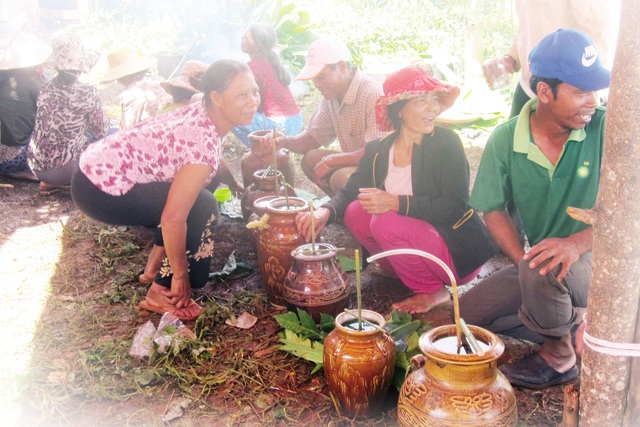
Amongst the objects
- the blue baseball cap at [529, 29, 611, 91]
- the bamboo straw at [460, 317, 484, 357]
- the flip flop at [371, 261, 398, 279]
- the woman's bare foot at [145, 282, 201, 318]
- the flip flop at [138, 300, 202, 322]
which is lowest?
the flip flop at [371, 261, 398, 279]

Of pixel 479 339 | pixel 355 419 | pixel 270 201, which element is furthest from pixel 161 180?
pixel 479 339

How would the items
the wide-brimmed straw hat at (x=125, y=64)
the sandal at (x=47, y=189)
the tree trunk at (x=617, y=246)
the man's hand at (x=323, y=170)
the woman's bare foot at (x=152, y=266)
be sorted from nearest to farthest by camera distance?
the tree trunk at (x=617, y=246) < the woman's bare foot at (x=152, y=266) < the man's hand at (x=323, y=170) < the wide-brimmed straw hat at (x=125, y=64) < the sandal at (x=47, y=189)

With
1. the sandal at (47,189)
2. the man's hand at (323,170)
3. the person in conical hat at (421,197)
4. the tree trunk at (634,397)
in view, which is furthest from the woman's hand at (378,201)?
the sandal at (47,189)

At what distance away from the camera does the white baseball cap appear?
421cm

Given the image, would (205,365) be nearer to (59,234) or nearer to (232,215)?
(232,215)

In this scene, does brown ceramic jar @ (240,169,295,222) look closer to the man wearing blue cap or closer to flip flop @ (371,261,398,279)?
flip flop @ (371,261,398,279)

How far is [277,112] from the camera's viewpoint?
19.2ft

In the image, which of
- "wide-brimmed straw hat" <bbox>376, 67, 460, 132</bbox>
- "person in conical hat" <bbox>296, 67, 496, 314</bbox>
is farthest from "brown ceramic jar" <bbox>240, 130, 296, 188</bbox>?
"wide-brimmed straw hat" <bbox>376, 67, 460, 132</bbox>

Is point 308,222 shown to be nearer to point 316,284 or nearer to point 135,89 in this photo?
point 316,284

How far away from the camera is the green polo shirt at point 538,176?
2760 mm

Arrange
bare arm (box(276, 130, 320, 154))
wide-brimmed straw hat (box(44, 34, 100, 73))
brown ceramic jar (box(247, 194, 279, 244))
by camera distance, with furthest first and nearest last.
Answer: wide-brimmed straw hat (box(44, 34, 100, 73)) < bare arm (box(276, 130, 320, 154)) < brown ceramic jar (box(247, 194, 279, 244))

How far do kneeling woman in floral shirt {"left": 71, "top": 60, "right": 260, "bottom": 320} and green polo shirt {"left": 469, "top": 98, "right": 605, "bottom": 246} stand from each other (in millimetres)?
1389

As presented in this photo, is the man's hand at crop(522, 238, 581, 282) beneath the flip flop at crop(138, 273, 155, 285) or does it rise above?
above

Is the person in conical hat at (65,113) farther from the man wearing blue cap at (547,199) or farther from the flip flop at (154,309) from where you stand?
the man wearing blue cap at (547,199)
